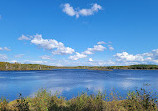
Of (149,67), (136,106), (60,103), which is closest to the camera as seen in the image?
(136,106)

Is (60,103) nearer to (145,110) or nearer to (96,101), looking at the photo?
(96,101)

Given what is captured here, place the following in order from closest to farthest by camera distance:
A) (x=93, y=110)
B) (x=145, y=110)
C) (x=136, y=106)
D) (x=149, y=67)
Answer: (x=145, y=110)
(x=136, y=106)
(x=93, y=110)
(x=149, y=67)

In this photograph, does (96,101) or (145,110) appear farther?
(96,101)

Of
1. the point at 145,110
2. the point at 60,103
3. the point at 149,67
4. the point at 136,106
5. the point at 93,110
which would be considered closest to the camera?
the point at 145,110

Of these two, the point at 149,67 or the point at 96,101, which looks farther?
the point at 149,67

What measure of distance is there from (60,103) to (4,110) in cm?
471

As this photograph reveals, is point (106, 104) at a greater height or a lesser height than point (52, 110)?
greater

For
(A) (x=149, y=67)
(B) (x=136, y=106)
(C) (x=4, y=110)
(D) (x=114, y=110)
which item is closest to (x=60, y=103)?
(C) (x=4, y=110)

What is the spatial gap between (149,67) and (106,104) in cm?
20426

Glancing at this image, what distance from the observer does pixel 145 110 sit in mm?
7672

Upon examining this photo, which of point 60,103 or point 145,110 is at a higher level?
point 145,110

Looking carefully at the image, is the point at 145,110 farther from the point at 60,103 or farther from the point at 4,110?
the point at 4,110

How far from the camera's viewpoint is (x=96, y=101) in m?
9.83

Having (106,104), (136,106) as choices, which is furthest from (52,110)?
(136,106)
